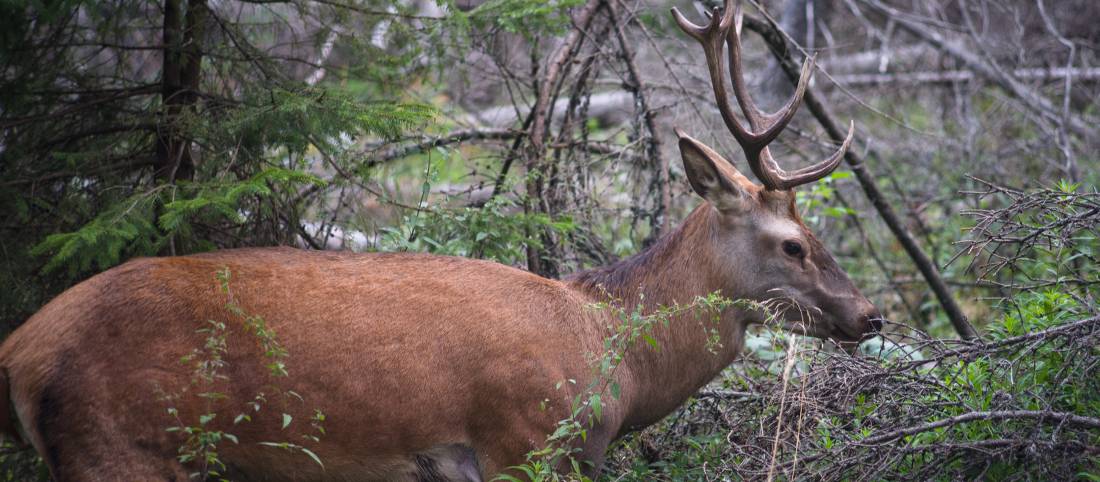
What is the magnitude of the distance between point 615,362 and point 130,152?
3021 millimetres

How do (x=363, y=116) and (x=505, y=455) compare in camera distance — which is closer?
(x=505, y=455)

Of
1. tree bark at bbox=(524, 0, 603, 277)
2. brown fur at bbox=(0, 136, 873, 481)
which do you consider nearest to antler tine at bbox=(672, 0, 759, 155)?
brown fur at bbox=(0, 136, 873, 481)

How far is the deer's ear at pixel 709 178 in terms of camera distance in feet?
17.6

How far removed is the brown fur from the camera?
4176mm

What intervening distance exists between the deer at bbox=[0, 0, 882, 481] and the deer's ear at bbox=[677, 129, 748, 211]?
0.01 metres

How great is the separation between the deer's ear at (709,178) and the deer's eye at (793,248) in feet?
1.04

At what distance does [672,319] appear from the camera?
17.7 ft

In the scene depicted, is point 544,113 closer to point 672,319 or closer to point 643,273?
→ point 643,273

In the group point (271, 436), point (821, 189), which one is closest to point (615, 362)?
point (271, 436)

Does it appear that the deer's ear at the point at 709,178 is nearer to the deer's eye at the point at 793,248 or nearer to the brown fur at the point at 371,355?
the brown fur at the point at 371,355

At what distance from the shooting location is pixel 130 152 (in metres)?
5.71

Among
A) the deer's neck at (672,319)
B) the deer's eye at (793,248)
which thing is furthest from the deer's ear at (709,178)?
the deer's eye at (793,248)

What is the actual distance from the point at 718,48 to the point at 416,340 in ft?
7.87

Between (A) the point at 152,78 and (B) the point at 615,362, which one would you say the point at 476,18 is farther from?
(B) the point at 615,362
